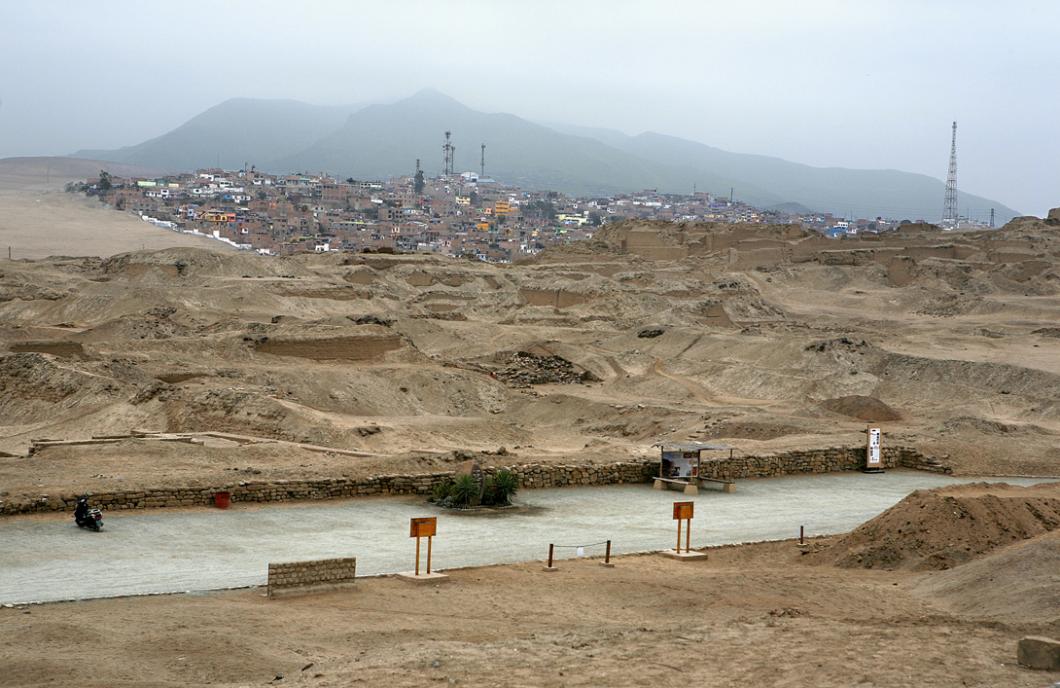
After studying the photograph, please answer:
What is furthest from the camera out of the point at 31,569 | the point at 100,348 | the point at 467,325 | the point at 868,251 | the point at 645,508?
the point at 868,251

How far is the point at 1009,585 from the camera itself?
46.6 ft

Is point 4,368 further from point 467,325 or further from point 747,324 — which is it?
point 747,324

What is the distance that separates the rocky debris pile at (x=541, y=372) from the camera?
4519 centimetres

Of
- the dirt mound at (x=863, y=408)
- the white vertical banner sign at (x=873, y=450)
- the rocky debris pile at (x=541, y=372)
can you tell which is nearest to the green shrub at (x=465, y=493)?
the white vertical banner sign at (x=873, y=450)

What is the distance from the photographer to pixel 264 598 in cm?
1376

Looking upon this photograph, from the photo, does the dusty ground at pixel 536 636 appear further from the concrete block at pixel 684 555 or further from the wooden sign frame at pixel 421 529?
the concrete block at pixel 684 555

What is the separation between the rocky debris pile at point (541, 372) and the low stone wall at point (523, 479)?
1820 centimetres

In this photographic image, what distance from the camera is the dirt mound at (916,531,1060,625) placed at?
1332 cm

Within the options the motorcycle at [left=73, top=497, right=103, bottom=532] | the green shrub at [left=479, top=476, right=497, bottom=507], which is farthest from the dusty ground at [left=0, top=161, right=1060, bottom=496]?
the green shrub at [left=479, top=476, right=497, bottom=507]

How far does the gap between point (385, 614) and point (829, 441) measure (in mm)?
18954

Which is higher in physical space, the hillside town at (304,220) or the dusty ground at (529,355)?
the hillside town at (304,220)

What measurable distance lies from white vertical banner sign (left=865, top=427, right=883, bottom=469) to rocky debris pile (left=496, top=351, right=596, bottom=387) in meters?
18.3

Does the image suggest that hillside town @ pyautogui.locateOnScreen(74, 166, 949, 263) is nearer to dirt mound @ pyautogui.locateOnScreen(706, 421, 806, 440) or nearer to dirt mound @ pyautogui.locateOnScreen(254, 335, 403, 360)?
dirt mound @ pyautogui.locateOnScreen(254, 335, 403, 360)

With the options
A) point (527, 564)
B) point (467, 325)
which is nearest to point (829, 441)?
point (527, 564)
